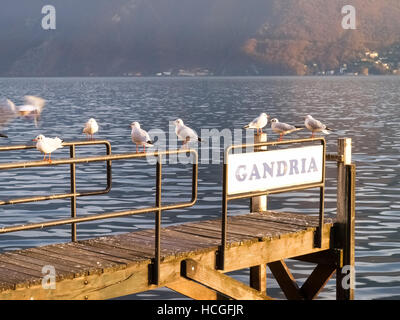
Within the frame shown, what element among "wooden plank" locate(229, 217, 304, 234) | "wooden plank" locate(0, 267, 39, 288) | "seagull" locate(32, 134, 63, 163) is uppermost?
"seagull" locate(32, 134, 63, 163)

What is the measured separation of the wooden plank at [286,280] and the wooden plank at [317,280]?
0.68 ft

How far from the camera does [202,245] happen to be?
38.4ft

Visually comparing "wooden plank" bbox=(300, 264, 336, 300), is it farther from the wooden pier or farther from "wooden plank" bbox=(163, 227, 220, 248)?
"wooden plank" bbox=(163, 227, 220, 248)

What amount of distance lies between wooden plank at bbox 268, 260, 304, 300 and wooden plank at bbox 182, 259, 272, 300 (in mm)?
2657

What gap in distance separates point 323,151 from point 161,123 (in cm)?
5613

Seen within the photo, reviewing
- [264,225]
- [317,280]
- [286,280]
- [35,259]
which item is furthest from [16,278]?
[286,280]

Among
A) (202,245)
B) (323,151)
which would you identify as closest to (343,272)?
(323,151)

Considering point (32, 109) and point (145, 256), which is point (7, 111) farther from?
point (145, 256)

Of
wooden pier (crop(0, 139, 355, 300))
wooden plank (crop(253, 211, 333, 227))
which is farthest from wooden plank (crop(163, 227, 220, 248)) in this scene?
wooden plank (crop(253, 211, 333, 227))

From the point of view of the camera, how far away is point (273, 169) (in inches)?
490

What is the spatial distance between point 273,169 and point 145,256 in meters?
2.42

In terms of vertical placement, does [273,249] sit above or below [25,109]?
below

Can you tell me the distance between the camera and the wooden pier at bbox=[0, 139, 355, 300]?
1012 centimetres
